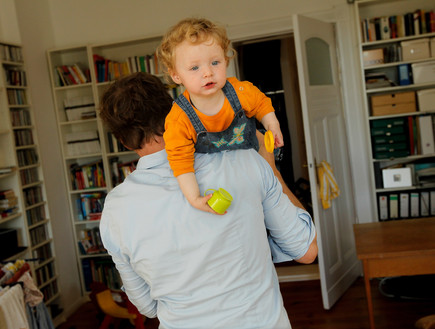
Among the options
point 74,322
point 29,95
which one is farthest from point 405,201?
point 29,95

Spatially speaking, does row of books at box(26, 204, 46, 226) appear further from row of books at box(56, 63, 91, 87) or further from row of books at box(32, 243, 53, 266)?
row of books at box(56, 63, 91, 87)

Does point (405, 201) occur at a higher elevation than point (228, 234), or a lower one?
lower

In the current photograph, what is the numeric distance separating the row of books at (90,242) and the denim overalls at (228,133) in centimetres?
401

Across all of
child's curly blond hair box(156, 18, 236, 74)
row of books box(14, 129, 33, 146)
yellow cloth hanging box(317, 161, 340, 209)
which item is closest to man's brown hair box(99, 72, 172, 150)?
child's curly blond hair box(156, 18, 236, 74)

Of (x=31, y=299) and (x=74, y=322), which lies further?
(x=74, y=322)

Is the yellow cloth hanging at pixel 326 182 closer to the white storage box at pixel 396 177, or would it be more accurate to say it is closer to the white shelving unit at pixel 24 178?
the white storage box at pixel 396 177

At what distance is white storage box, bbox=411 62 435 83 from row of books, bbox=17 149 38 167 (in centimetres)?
354

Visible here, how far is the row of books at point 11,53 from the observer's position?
163 inches

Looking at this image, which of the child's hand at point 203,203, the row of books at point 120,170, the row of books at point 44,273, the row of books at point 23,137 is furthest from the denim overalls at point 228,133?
the row of books at point 120,170

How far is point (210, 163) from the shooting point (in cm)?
119

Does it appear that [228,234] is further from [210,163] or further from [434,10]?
[434,10]

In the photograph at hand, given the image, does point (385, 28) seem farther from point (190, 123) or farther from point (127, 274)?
point (127, 274)

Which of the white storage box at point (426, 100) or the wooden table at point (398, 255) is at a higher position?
the white storage box at point (426, 100)

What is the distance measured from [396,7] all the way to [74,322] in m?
4.22
